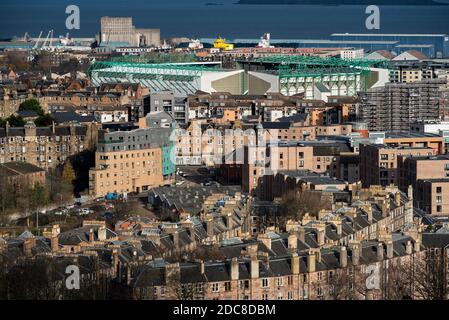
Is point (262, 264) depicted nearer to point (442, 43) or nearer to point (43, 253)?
point (43, 253)

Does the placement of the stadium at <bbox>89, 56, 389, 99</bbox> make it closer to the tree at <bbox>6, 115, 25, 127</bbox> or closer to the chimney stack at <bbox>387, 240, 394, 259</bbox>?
the tree at <bbox>6, 115, 25, 127</bbox>

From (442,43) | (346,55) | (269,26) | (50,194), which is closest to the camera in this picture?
(50,194)

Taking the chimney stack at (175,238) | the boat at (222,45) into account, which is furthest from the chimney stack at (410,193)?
the boat at (222,45)

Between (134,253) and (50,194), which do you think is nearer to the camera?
(134,253)

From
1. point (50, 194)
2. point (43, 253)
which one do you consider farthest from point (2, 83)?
point (43, 253)

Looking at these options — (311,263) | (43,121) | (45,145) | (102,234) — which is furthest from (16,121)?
(311,263)

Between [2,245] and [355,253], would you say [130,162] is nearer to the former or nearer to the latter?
[2,245]
